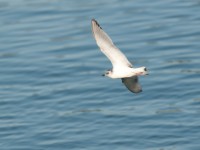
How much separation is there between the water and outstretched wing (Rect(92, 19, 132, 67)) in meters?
5.95

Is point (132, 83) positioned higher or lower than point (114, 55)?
lower

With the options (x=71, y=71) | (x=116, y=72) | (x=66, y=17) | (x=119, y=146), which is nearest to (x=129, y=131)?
(x=119, y=146)

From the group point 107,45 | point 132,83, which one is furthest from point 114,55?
point 132,83

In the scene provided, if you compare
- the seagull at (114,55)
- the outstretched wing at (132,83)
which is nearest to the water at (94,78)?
the outstretched wing at (132,83)

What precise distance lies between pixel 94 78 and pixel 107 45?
10.3m

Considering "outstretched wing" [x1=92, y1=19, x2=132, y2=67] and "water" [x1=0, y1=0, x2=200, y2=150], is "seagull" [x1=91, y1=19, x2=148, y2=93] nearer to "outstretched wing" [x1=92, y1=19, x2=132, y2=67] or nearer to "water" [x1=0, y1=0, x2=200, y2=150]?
"outstretched wing" [x1=92, y1=19, x2=132, y2=67]

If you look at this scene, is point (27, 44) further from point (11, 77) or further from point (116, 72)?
point (116, 72)

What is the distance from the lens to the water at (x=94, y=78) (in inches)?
995

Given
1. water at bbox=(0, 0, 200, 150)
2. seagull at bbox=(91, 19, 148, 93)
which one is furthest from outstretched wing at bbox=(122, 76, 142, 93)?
water at bbox=(0, 0, 200, 150)

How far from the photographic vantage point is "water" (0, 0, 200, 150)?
25.3m

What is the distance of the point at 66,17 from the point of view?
113 ft

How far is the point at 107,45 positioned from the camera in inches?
727

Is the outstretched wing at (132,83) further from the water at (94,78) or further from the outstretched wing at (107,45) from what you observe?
the water at (94,78)

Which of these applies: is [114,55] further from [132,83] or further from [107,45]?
[132,83]
